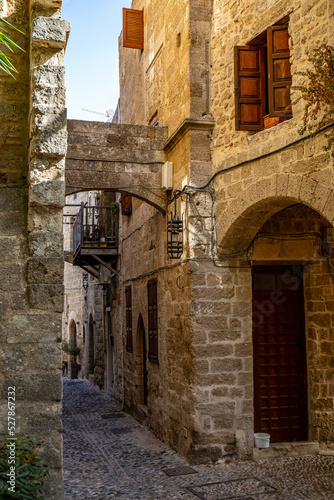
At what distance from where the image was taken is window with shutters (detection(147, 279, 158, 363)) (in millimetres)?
9305

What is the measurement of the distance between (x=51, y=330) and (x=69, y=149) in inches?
201

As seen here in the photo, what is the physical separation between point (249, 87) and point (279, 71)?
72 centimetres

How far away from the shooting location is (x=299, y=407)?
26.0ft

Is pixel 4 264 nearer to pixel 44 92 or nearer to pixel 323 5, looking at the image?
pixel 44 92

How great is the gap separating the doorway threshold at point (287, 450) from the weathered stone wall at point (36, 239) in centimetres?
437

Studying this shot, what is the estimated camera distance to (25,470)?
→ 3125 millimetres

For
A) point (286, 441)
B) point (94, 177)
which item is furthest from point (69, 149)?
point (286, 441)

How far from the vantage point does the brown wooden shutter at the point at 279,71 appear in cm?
613

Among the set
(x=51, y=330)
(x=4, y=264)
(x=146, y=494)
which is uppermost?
(x=4, y=264)

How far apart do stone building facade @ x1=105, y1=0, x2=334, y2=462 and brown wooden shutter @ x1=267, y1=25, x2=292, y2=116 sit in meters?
0.02

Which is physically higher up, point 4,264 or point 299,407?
point 4,264

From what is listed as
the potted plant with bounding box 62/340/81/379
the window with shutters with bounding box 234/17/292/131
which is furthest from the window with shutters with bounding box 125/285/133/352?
the potted plant with bounding box 62/340/81/379

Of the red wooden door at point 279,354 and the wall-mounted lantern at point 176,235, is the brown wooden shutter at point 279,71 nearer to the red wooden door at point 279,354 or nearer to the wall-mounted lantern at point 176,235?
the wall-mounted lantern at point 176,235

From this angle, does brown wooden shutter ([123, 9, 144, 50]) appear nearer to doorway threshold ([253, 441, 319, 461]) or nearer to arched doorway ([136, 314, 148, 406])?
arched doorway ([136, 314, 148, 406])
